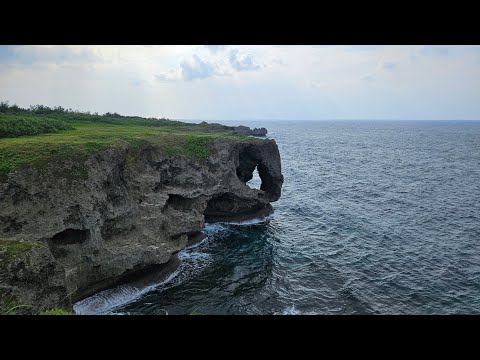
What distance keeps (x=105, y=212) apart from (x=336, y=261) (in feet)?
72.7

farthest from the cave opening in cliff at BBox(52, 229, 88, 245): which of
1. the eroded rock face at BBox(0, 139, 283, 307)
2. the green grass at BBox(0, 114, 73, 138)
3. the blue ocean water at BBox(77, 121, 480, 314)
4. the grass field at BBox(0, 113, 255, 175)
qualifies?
the green grass at BBox(0, 114, 73, 138)

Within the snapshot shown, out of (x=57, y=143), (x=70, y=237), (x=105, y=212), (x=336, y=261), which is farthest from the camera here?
(x=336, y=261)

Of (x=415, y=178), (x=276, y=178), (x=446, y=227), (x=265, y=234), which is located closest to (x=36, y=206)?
(x=265, y=234)

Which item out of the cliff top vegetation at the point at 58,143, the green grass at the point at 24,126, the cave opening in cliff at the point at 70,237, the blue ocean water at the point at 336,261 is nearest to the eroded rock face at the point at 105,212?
Result: the cave opening in cliff at the point at 70,237

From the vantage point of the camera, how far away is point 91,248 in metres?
26.7

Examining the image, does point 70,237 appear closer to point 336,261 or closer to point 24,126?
point 24,126

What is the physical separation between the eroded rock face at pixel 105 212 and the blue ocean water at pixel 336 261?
2.52 meters

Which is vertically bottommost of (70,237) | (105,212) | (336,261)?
(336,261)

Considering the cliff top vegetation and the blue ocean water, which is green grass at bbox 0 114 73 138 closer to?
the cliff top vegetation

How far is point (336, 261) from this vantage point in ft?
112

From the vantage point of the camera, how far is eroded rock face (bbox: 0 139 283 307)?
24.3 metres

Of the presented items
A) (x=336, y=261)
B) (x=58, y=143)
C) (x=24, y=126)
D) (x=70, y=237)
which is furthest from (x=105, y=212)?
(x=336, y=261)
